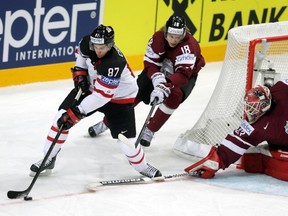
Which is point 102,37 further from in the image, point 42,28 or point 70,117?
point 42,28

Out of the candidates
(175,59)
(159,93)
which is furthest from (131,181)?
(175,59)

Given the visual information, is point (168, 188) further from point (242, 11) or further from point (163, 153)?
point (242, 11)

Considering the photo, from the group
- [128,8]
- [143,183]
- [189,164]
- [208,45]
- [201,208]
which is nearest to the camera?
[201,208]

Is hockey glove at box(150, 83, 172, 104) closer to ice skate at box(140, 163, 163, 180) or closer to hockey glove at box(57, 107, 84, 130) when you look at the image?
ice skate at box(140, 163, 163, 180)

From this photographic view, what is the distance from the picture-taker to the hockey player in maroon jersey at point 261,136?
217 inches

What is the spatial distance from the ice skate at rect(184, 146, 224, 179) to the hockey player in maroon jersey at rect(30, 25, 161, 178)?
24 cm

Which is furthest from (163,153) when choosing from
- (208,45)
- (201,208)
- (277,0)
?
(277,0)

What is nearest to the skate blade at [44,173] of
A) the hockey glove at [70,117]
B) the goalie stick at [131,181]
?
the goalie stick at [131,181]

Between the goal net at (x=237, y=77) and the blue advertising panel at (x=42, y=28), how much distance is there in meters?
1.78

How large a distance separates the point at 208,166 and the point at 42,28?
98.2 inches

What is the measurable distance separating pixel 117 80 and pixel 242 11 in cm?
376

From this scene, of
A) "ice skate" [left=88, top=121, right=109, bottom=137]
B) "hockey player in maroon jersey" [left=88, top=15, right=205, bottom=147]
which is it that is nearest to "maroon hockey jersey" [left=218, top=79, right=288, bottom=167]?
"hockey player in maroon jersey" [left=88, top=15, right=205, bottom=147]

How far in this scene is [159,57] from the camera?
618 centimetres

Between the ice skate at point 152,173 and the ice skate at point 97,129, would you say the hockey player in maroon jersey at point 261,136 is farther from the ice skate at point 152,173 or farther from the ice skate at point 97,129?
the ice skate at point 97,129
